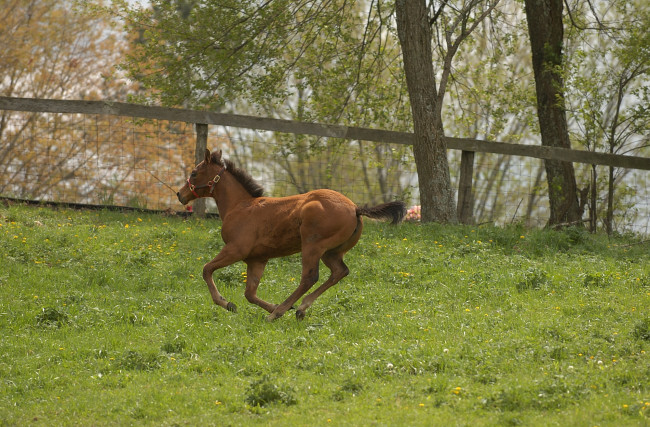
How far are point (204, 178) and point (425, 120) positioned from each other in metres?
6.54

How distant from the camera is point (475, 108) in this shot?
27.4 meters

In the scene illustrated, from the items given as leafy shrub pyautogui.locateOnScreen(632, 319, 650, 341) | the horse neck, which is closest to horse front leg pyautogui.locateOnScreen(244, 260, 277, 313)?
the horse neck

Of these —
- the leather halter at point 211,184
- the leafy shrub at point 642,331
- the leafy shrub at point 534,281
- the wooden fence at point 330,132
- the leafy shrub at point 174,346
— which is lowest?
the leafy shrub at point 174,346

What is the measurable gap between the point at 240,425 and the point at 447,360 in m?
2.12

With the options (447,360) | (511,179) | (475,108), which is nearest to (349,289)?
(447,360)

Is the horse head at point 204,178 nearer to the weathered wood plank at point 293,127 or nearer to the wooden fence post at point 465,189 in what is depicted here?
the weathered wood plank at point 293,127

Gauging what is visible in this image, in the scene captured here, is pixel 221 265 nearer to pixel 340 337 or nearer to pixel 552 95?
pixel 340 337

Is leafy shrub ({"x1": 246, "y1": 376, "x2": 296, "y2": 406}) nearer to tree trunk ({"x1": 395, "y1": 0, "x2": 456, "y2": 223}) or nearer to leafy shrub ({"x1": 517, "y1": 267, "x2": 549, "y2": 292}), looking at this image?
leafy shrub ({"x1": 517, "y1": 267, "x2": 549, "y2": 292})

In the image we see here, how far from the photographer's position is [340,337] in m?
7.84

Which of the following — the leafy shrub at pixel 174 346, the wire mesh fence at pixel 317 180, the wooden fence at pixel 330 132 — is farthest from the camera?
the wire mesh fence at pixel 317 180

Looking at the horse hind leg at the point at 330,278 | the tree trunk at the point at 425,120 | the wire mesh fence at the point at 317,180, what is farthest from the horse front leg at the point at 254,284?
the tree trunk at the point at 425,120

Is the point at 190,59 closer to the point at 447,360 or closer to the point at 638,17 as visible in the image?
the point at 638,17

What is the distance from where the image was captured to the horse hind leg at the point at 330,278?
862cm

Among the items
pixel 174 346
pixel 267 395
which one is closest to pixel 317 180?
pixel 174 346
